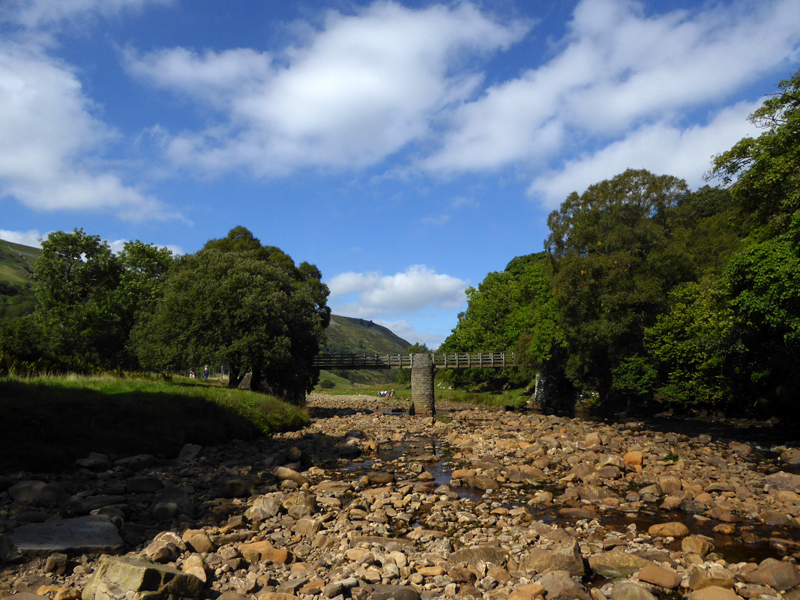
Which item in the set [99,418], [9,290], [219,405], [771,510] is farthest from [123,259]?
[9,290]

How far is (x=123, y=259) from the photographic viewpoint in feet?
156

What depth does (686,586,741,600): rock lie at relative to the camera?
6766 millimetres

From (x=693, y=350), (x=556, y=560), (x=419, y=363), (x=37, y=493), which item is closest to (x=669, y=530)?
(x=556, y=560)

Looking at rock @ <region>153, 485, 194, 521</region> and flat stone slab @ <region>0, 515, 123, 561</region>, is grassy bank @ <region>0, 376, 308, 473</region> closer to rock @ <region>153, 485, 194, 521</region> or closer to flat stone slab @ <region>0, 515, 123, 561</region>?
rock @ <region>153, 485, 194, 521</region>

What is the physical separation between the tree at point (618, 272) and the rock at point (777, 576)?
2881 centimetres

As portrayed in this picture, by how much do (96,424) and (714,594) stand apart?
55.0 ft

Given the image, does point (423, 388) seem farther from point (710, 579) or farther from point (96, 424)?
point (710, 579)

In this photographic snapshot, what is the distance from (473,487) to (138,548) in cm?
865

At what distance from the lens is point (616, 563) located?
26.7 feet

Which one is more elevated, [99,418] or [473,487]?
[99,418]

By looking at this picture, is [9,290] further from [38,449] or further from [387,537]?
[387,537]

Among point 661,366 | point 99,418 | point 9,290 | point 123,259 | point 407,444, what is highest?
point 9,290

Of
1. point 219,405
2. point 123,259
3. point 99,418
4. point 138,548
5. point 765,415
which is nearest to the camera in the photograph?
point 138,548

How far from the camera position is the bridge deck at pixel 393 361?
156 feet
